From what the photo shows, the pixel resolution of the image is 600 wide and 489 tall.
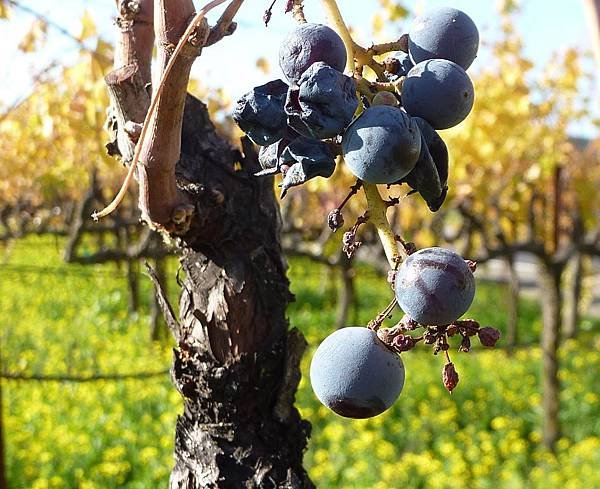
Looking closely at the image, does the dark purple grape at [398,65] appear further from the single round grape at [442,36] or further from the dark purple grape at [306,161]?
the dark purple grape at [306,161]

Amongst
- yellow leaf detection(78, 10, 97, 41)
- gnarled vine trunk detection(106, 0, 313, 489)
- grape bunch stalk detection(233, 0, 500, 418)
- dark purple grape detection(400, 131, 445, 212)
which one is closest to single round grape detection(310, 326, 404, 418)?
grape bunch stalk detection(233, 0, 500, 418)

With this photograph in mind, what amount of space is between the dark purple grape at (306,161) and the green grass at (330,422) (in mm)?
3034

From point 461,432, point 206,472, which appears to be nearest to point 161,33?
point 206,472

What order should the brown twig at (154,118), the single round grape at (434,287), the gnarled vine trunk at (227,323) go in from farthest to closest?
the gnarled vine trunk at (227,323)
the brown twig at (154,118)
the single round grape at (434,287)

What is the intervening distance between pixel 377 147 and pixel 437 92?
115 millimetres

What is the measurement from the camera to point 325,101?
71 centimetres

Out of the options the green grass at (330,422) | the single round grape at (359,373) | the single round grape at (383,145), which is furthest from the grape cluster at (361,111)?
the green grass at (330,422)

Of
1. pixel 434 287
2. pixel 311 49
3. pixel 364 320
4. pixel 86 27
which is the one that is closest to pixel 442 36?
pixel 311 49

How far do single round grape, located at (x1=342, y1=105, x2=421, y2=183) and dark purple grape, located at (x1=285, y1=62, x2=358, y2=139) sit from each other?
0.02 metres

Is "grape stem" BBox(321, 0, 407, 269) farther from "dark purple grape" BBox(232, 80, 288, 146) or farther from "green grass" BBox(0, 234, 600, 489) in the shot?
"green grass" BBox(0, 234, 600, 489)

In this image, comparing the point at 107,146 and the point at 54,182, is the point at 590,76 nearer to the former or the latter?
the point at 54,182

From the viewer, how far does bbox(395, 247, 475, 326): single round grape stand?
66 centimetres

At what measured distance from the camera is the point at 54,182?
20.7ft

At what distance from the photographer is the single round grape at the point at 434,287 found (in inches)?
26.1
